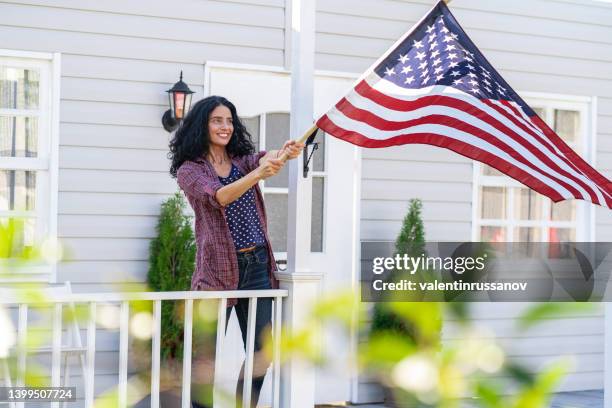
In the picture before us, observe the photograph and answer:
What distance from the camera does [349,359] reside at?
1.81 feet

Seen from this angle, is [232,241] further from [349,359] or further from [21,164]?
[349,359]

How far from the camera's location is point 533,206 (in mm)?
6238

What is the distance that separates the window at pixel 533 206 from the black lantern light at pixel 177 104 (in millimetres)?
2001

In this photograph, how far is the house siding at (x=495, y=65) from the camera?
561 centimetres

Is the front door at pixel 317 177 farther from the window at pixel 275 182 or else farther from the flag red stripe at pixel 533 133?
the flag red stripe at pixel 533 133

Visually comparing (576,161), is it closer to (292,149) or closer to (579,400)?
(292,149)

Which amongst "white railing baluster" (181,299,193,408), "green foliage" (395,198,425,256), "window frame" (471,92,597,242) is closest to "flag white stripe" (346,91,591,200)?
"white railing baluster" (181,299,193,408)

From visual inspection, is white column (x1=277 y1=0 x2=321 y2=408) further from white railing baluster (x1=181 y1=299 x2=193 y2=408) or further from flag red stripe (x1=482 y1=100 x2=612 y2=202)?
flag red stripe (x1=482 y1=100 x2=612 y2=202)

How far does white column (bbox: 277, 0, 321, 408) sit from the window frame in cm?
259

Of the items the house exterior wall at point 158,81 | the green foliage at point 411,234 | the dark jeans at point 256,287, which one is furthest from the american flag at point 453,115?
the green foliage at point 411,234

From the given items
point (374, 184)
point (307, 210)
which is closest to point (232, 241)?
point (307, 210)

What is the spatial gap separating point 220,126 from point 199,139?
0.11m

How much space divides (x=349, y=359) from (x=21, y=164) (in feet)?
15.0

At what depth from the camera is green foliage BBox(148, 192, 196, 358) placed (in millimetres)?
4984
